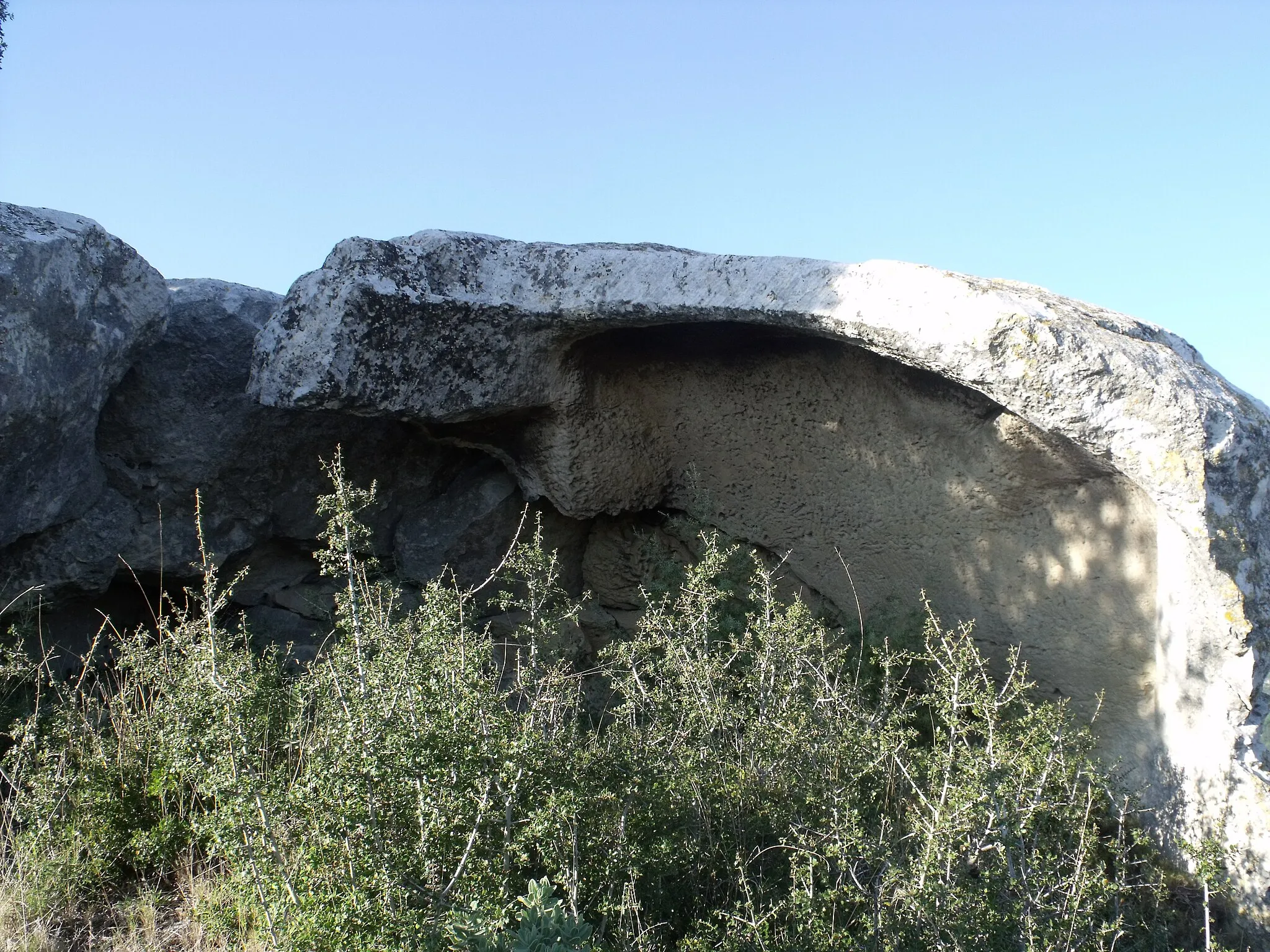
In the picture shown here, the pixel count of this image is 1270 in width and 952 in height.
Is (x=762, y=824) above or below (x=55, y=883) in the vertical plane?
above

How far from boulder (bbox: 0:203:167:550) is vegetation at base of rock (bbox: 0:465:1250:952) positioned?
2.27 ft

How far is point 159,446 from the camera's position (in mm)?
4363

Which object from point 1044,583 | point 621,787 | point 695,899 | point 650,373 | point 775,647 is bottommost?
point 695,899

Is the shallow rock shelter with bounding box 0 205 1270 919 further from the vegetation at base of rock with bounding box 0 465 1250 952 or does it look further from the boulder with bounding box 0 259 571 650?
the vegetation at base of rock with bounding box 0 465 1250 952

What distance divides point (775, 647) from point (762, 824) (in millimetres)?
647

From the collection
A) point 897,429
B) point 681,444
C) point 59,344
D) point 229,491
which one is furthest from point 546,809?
point 229,491

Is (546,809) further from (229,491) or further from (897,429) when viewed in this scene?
(229,491)

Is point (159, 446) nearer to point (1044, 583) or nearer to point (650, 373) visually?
point (650, 373)

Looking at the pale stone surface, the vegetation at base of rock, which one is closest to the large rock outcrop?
the pale stone surface

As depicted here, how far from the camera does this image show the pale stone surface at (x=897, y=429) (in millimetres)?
3143

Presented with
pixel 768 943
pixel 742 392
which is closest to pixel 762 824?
pixel 768 943

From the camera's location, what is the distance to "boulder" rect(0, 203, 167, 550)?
142 inches

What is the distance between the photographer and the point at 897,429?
4.06 m

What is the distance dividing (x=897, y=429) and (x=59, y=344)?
10.1 ft
